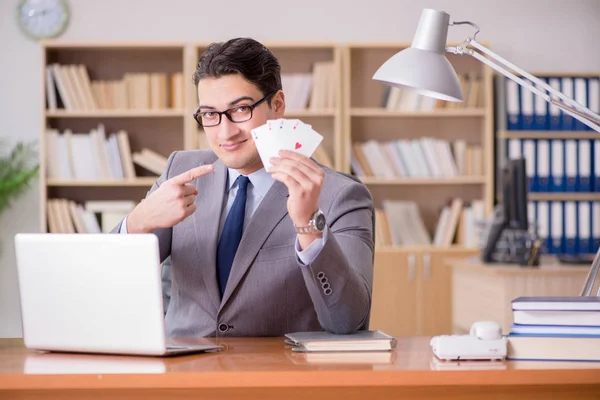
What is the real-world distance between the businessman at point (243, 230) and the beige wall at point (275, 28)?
3.41 meters

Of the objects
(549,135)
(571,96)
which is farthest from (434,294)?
(571,96)

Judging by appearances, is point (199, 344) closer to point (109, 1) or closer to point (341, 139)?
point (341, 139)

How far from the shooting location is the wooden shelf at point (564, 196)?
5.08 metres

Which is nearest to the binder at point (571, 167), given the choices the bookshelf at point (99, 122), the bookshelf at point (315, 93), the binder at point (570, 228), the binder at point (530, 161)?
the binder at point (570, 228)

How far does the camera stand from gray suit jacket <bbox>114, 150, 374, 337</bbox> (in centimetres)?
188

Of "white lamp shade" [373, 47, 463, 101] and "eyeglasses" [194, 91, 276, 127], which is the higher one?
"white lamp shade" [373, 47, 463, 101]

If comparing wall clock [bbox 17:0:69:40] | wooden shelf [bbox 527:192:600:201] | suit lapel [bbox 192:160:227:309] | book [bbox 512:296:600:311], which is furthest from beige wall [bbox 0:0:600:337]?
book [bbox 512:296:600:311]

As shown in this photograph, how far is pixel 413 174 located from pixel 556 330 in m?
3.66

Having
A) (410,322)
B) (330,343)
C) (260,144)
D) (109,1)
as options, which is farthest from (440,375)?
(109,1)

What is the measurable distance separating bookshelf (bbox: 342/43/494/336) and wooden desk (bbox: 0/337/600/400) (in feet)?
11.4

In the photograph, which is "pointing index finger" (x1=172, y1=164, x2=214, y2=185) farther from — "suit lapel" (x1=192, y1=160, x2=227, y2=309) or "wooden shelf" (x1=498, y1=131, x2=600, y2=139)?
"wooden shelf" (x1=498, y1=131, x2=600, y2=139)

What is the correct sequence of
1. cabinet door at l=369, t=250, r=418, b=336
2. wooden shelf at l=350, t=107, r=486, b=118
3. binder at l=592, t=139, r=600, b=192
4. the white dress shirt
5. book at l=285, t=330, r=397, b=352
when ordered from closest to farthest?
book at l=285, t=330, r=397, b=352 → the white dress shirt → cabinet door at l=369, t=250, r=418, b=336 → wooden shelf at l=350, t=107, r=486, b=118 → binder at l=592, t=139, r=600, b=192

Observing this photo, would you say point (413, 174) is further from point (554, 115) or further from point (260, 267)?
point (260, 267)

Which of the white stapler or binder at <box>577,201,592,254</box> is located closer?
the white stapler
